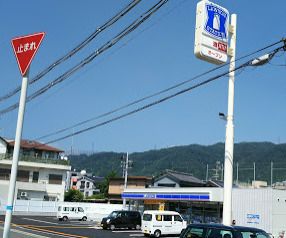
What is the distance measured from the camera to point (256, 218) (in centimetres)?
3600

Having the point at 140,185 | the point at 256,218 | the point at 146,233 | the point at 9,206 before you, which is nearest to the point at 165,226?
the point at 146,233

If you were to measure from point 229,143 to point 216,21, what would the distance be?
13.0 ft

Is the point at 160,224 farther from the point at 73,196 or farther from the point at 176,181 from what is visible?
the point at 73,196

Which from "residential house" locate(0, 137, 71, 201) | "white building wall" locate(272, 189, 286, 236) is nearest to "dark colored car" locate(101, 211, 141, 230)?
"white building wall" locate(272, 189, 286, 236)

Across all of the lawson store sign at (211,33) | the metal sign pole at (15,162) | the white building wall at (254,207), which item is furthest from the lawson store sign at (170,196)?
the metal sign pole at (15,162)

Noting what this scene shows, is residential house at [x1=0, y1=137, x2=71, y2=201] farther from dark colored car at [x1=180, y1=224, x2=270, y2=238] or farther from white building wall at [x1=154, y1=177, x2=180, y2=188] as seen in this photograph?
dark colored car at [x1=180, y1=224, x2=270, y2=238]

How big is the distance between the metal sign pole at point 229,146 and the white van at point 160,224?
20049mm

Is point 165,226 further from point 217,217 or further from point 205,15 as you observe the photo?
point 205,15

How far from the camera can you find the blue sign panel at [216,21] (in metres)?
12.4

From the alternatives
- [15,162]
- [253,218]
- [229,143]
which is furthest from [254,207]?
[15,162]

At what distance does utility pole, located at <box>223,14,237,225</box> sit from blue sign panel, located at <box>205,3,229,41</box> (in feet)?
4.50

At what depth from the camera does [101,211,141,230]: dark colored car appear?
39.8 metres

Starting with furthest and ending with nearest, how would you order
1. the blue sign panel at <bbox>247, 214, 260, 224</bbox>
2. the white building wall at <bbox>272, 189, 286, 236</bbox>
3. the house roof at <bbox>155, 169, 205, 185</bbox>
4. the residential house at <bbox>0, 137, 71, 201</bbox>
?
the residential house at <bbox>0, 137, 71, 201</bbox>
the house roof at <bbox>155, 169, 205, 185</bbox>
the blue sign panel at <bbox>247, 214, 260, 224</bbox>
the white building wall at <bbox>272, 189, 286, 236</bbox>

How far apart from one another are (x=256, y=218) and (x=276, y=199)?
2187 millimetres
